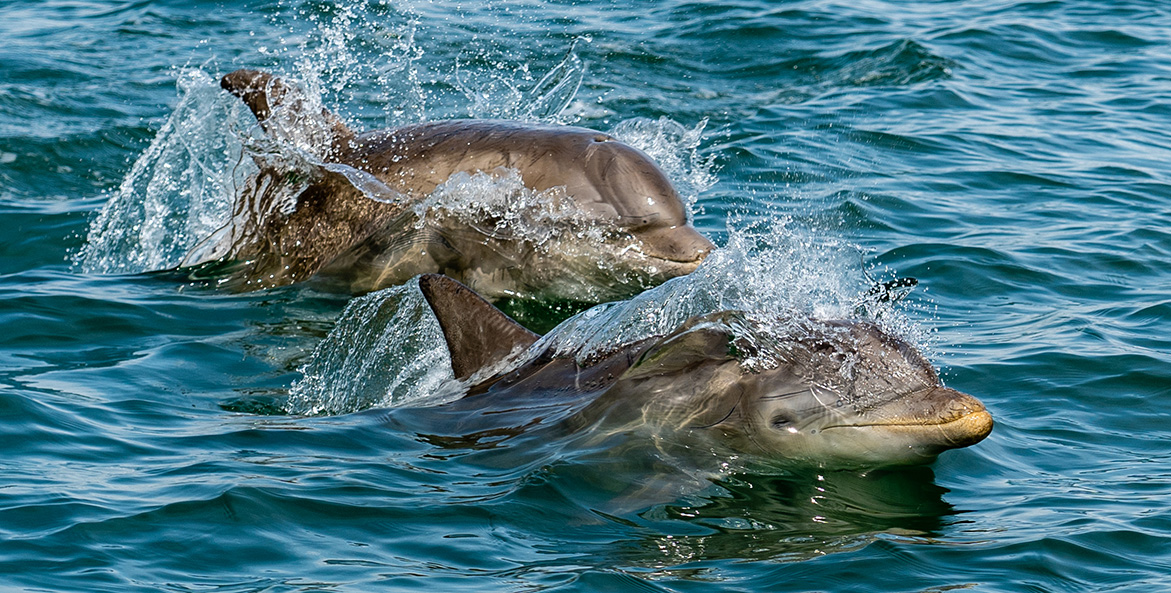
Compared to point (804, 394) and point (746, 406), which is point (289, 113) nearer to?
point (746, 406)

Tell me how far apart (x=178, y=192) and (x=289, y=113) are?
295cm

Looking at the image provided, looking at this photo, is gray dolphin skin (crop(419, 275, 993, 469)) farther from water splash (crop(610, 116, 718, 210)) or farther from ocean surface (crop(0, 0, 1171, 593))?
water splash (crop(610, 116, 718, 210))

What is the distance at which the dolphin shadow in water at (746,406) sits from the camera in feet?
18.2

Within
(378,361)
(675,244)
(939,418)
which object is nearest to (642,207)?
(675,244)

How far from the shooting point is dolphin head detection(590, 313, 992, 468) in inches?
217

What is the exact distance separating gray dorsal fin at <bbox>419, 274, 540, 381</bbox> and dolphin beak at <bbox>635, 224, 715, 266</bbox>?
5.65ft

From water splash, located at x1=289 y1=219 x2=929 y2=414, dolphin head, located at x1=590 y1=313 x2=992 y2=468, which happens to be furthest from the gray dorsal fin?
dolphin head, located at x1=590 y1=313 x2=992 y2=468

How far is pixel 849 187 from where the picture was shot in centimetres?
1202

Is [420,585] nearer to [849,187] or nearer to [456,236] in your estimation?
[456,236]

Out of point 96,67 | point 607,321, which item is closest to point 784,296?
point 607,321

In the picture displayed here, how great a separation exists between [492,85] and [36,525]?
33.9ft

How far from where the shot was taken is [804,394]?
5691 millimetres

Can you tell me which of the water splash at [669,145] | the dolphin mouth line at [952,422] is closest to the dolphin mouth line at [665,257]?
the water splash at [669,145]

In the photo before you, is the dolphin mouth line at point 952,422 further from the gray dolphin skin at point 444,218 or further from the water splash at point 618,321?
the gray dolphin skin at point 444,218
